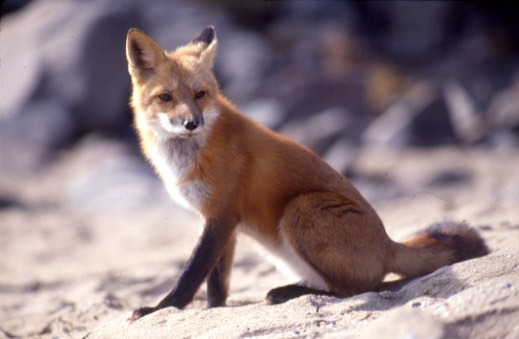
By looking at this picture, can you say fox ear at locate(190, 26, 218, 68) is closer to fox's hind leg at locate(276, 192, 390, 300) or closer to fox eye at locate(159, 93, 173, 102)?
fox eye at locate(159, 93, 173, 102)

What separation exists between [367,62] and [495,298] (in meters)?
15.0

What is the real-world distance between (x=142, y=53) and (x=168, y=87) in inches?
15.4

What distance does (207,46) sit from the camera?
504 centimetres

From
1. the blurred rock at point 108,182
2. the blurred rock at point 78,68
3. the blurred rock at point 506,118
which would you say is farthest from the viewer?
the blurred rock at point 78,68

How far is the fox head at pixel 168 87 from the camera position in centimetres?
439

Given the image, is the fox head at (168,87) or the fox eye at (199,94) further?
the fox eye at (199,94)

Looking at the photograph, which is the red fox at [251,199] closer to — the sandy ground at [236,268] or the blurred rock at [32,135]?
the sandy ground at [236,268]

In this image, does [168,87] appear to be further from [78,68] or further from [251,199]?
[78,68]

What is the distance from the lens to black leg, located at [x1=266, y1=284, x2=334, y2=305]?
14.4 ft

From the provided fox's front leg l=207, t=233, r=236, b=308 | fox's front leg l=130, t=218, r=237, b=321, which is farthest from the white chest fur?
fox's front leg l=207, t=233, r=236, b=308


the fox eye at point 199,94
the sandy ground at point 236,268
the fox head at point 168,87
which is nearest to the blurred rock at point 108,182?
the sandy ground at point 236,268

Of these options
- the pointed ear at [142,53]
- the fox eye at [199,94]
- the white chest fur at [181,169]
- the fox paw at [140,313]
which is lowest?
the fox paw at [140,313]

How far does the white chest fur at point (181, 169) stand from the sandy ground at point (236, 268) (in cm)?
83

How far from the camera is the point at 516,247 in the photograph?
4.63 meters
